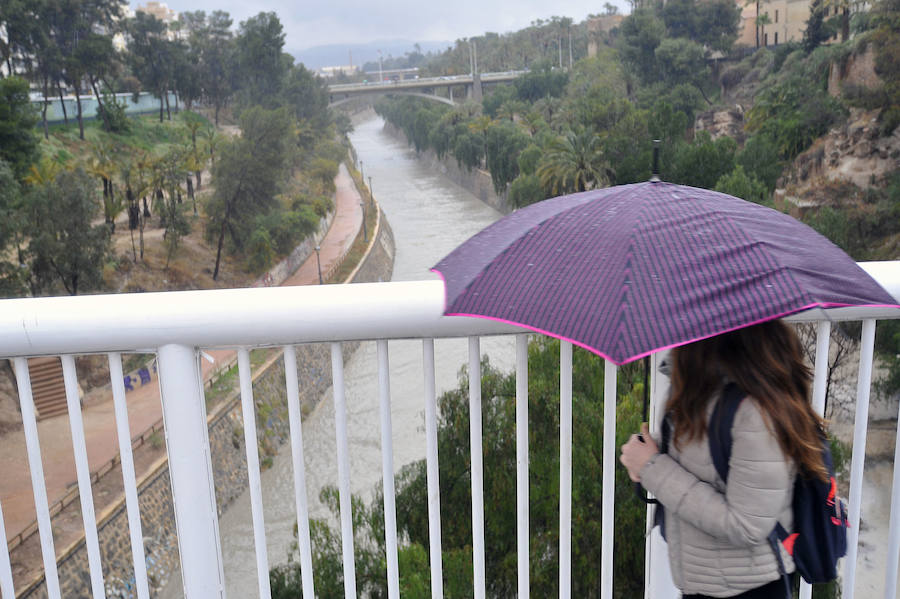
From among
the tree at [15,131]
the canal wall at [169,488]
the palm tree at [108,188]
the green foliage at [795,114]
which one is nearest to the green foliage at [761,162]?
the green foliage at [795,114]

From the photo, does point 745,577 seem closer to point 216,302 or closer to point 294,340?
point 294,340

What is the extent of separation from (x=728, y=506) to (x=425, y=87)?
55048 mm

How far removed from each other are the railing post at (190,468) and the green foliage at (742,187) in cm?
1602

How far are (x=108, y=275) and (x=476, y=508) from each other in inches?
779

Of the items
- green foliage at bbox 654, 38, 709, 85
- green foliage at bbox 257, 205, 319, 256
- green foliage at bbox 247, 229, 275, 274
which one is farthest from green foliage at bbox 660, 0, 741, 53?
green foliage at bbox 247, 229, 275, 274

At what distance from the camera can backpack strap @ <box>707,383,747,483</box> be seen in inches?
41.4

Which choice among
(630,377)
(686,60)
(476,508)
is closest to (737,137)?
(686,60)

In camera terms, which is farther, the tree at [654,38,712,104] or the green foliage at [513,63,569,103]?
the green foliage at [513,63,569,103]

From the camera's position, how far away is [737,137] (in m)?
30.2

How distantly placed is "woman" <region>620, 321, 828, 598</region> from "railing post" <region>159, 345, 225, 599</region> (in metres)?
0.68

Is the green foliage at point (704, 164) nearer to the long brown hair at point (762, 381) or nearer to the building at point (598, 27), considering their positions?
the long brown hair at point (762, 381)

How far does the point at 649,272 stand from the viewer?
1050mm

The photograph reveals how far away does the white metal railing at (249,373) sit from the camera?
1.25 m

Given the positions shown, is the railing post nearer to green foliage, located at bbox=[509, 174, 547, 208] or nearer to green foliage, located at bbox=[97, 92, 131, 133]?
green foliage, located at bbox=[509, 174, 547, 208]
